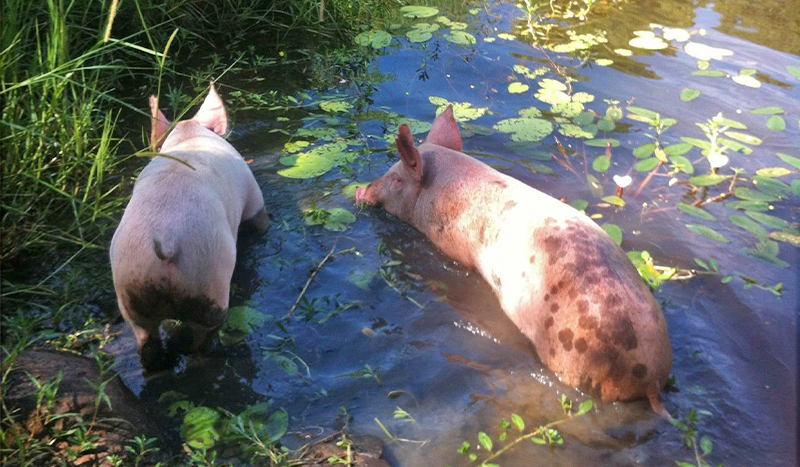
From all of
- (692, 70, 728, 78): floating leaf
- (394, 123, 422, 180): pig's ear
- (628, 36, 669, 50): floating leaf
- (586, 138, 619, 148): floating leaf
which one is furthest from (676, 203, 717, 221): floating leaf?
(628, 36, 669, 50): floating leaf

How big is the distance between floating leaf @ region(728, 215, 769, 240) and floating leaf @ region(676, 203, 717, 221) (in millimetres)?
118

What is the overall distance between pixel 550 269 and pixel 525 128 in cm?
235

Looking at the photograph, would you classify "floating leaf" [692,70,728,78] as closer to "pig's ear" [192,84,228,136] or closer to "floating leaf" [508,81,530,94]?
"floating leaf" [508,81,530,94]

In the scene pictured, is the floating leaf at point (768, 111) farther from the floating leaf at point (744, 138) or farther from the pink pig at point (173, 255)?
the pink pig at point (173, 255)

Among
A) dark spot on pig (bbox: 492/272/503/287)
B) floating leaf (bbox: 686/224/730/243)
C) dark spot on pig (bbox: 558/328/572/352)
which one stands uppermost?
dark spot on pig (bbox: 558/328/572/352)

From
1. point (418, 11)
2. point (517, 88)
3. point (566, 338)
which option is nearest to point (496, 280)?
point (566, 338)

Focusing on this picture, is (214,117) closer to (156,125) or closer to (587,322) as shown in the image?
(156,125)

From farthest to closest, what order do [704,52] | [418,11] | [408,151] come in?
[418,11], [704,52], [408,151]

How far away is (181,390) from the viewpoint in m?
3.07

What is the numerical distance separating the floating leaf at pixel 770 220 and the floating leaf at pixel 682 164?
0.51 m

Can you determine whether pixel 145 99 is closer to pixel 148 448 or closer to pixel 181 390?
pixel 181 390

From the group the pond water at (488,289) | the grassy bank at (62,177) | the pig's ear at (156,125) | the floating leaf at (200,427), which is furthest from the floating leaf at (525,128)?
the floating leaf at (200,427)

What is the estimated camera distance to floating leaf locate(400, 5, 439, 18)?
7.20 meters

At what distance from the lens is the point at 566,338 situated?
3.14m
